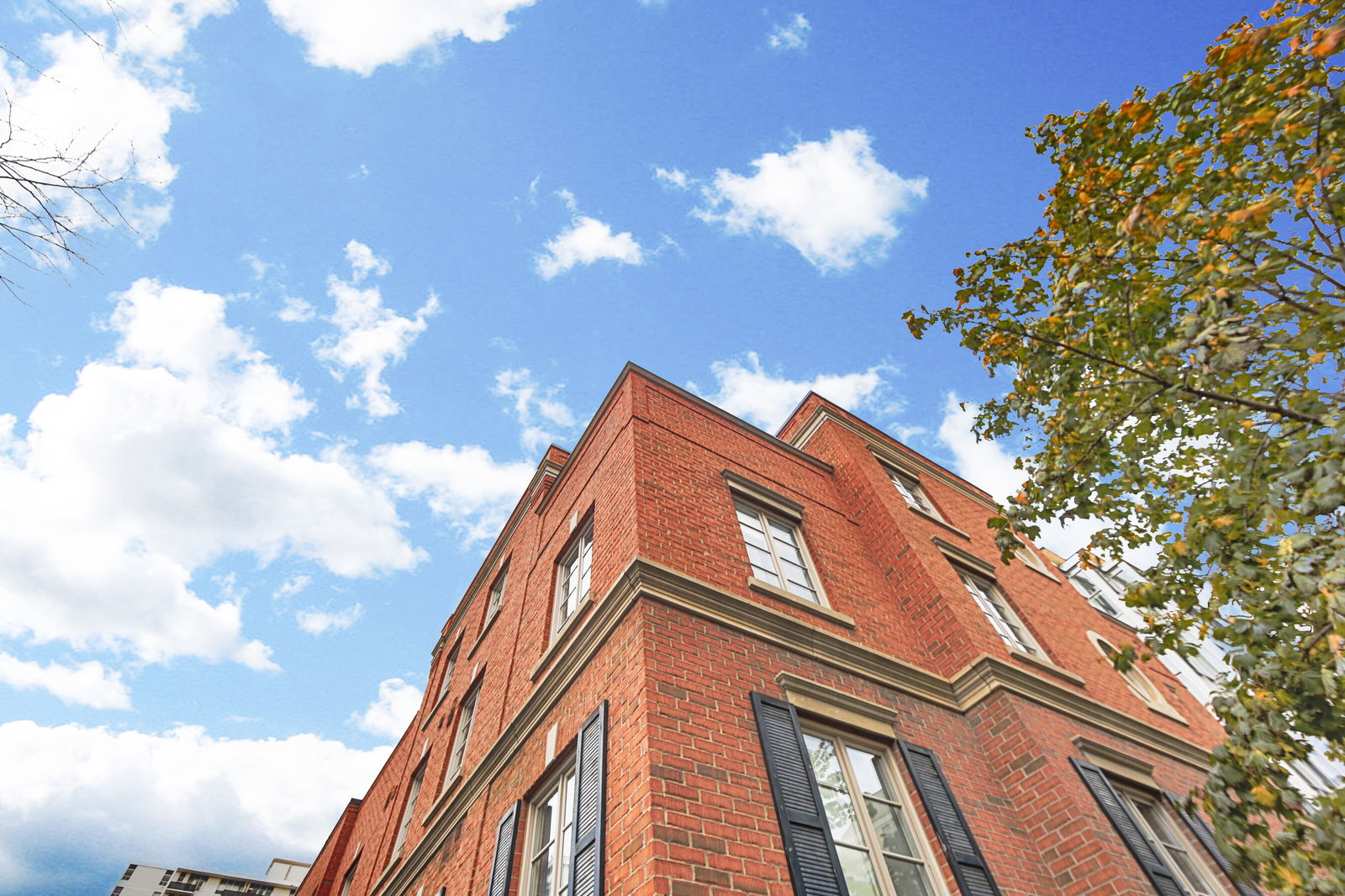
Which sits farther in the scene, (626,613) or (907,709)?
(907,709)

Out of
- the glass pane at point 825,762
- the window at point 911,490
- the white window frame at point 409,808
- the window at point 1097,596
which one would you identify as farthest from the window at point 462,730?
the window at point 1097,596

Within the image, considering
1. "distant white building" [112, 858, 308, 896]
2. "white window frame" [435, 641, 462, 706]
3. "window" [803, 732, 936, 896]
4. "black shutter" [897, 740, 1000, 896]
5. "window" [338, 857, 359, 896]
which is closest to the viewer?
"window" [803, 732, 936, 896]

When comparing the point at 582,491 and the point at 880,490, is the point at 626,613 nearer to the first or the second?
the point at 582,491

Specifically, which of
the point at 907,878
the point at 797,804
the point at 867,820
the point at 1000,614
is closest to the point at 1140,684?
the point at 1000,614

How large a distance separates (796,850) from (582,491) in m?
5.80

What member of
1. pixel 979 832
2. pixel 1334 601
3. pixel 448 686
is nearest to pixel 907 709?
pixel 979 832

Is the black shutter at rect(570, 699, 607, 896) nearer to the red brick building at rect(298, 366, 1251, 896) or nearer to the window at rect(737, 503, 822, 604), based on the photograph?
the red brick building at rect(298, 366, 1251, 896)

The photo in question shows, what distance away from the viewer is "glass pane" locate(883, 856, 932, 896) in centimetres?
500

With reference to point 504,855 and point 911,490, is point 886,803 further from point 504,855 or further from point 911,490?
point 911,490

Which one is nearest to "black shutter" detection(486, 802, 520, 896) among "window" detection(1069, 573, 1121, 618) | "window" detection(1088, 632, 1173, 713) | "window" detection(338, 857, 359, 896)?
"window" detection(1088, 632, 1173, 713)

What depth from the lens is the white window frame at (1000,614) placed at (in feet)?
29.6

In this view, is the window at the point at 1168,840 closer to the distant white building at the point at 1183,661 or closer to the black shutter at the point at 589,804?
the black shutter at the point at 589,804

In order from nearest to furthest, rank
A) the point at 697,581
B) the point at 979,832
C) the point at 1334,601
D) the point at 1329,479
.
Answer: the point at 1334,601 → the point at 1329,479 → the point at 979,832 → the point at 697,581

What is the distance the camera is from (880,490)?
33.6 feet
